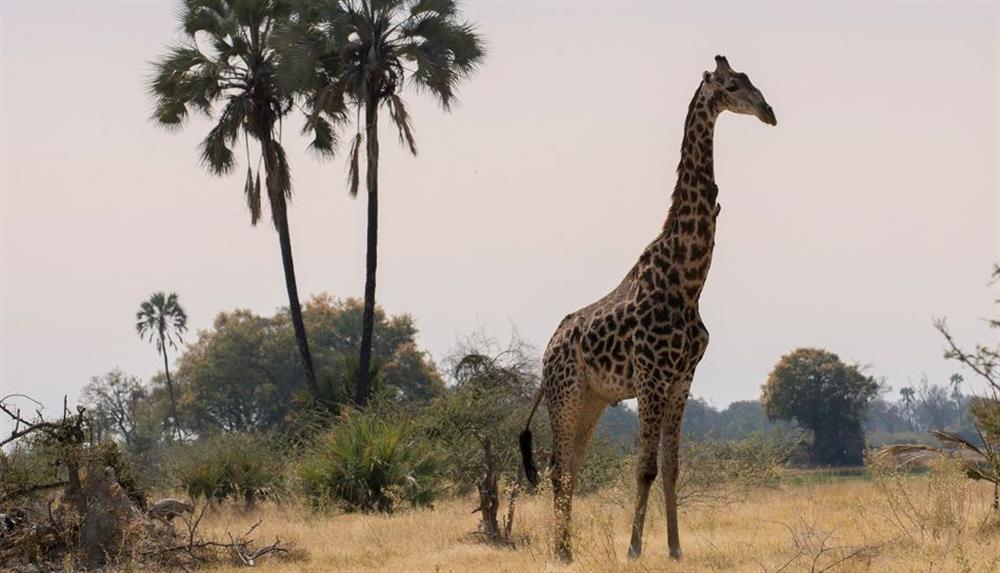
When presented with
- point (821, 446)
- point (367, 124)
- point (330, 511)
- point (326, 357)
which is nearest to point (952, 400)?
point (821, 446)

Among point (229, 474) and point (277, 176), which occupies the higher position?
point (277, 176)

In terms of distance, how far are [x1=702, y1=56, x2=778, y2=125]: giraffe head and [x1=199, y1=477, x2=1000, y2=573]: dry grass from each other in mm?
3610

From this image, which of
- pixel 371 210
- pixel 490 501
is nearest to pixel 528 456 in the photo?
pixel 490 501

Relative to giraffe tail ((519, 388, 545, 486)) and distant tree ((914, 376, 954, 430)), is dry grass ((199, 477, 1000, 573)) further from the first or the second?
distant tree ((914, 376, 954, 430))

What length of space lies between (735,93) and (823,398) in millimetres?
57643

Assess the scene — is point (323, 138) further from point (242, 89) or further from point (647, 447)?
point (647, 447)

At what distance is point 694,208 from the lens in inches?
508

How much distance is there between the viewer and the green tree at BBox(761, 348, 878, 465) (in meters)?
65.7

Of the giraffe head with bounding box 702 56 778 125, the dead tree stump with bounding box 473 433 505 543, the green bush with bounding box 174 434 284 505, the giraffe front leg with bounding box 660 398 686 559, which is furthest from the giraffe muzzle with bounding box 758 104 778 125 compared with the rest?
the green bush with bounding box 174 434 284 505

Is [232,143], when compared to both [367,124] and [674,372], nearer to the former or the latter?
[367,124]

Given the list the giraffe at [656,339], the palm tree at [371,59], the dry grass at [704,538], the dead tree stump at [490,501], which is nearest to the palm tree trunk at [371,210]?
the palm tree at [371,59]

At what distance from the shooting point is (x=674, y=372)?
12414 mm

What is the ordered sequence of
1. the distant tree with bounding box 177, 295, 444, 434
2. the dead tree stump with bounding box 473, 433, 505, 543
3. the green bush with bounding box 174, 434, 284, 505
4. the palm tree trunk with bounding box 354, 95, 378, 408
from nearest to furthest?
the dead tree stump with bounding box 473, 433, 505, 543 → the green bush with bounding box 174, 434, 284, 505 → the palm tree trunk with bounding box 354, 95, 378, 408 → the distant tree with bounding box 177, 295, 444, 434

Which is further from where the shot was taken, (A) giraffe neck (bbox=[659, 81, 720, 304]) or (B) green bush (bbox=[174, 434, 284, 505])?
(B) green bush (bbox=[174, 434, 284, 505])
